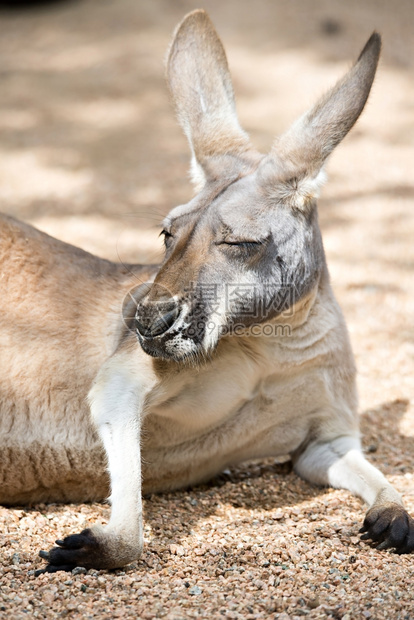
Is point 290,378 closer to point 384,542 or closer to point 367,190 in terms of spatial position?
point 384,542

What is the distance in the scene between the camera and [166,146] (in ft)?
29.6

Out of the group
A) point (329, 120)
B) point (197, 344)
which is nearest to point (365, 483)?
point (197, 344)

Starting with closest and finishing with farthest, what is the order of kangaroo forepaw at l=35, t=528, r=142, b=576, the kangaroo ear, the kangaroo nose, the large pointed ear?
kangaroo forepaw at l=35, t=528, r=142, b=576 → the kangaroo nose → the large pointed ear → the kangaroo ear

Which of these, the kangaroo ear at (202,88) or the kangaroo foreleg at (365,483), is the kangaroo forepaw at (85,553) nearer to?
the kangaroo foreleg at (365,483)

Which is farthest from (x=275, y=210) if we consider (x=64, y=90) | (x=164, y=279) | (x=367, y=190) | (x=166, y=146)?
(x=64, y=90)

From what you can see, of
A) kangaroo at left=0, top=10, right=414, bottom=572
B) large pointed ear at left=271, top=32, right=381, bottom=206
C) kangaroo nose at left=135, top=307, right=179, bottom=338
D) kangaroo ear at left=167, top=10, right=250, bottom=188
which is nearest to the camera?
kangaroo nose at left=135, top=307, right=179, bottom=338

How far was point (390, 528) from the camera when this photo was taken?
138 inches

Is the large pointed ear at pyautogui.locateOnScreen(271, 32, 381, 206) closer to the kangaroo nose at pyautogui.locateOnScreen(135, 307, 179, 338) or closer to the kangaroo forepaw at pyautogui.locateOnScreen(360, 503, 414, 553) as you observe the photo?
the kangaroo nose at pyautogui.locateOnScreen(135, 307, 179, 338)

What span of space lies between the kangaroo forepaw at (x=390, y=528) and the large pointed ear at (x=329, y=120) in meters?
1.47

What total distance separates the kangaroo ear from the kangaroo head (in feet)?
0.45

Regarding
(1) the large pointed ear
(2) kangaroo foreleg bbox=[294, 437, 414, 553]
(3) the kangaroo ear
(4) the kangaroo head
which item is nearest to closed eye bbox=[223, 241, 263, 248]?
(4) the kangaroo head

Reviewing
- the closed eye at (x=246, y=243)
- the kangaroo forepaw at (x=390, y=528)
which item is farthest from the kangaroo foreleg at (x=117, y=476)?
the kangaroo forepaw at (x=390, y=528)

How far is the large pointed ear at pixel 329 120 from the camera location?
3562 millimetres

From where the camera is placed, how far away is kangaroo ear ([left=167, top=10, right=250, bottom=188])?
4.10m
